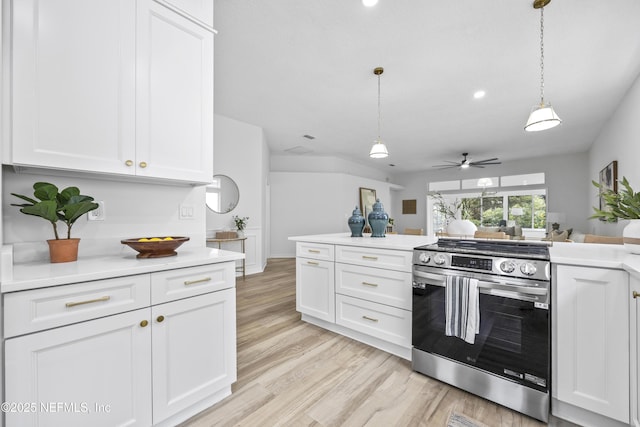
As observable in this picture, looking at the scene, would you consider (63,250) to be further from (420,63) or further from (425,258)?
(420,63)

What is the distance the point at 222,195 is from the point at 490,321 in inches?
166

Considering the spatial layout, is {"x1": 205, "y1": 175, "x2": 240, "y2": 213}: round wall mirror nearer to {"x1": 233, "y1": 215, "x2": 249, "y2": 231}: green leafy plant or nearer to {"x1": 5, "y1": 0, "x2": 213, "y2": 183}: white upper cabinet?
{"x1": 233, "y1": 215, "x2": 249, "y2": 231}: green leafy plant

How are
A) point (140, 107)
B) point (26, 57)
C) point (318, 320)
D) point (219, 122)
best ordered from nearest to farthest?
point (26, 57) → point (140, 107) → point (318, 320) → point (219, 122)

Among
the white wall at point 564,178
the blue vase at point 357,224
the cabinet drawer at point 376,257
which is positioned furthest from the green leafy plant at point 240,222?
the white wall at point 564,178

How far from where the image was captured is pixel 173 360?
128cm

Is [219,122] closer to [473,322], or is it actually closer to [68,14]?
[68,14]

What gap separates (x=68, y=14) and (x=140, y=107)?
1.49 feet

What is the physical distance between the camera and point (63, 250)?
126 centimetres

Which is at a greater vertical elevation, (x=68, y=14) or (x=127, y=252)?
(x=68, y=14)

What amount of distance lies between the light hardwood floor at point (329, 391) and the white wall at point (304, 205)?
434 cm

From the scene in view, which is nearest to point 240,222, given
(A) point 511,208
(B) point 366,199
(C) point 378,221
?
(C) point 378,221

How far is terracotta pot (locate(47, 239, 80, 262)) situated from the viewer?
1243 mm

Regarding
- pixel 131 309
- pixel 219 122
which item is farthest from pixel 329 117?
pixel 131 309

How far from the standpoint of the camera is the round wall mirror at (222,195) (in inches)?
175
